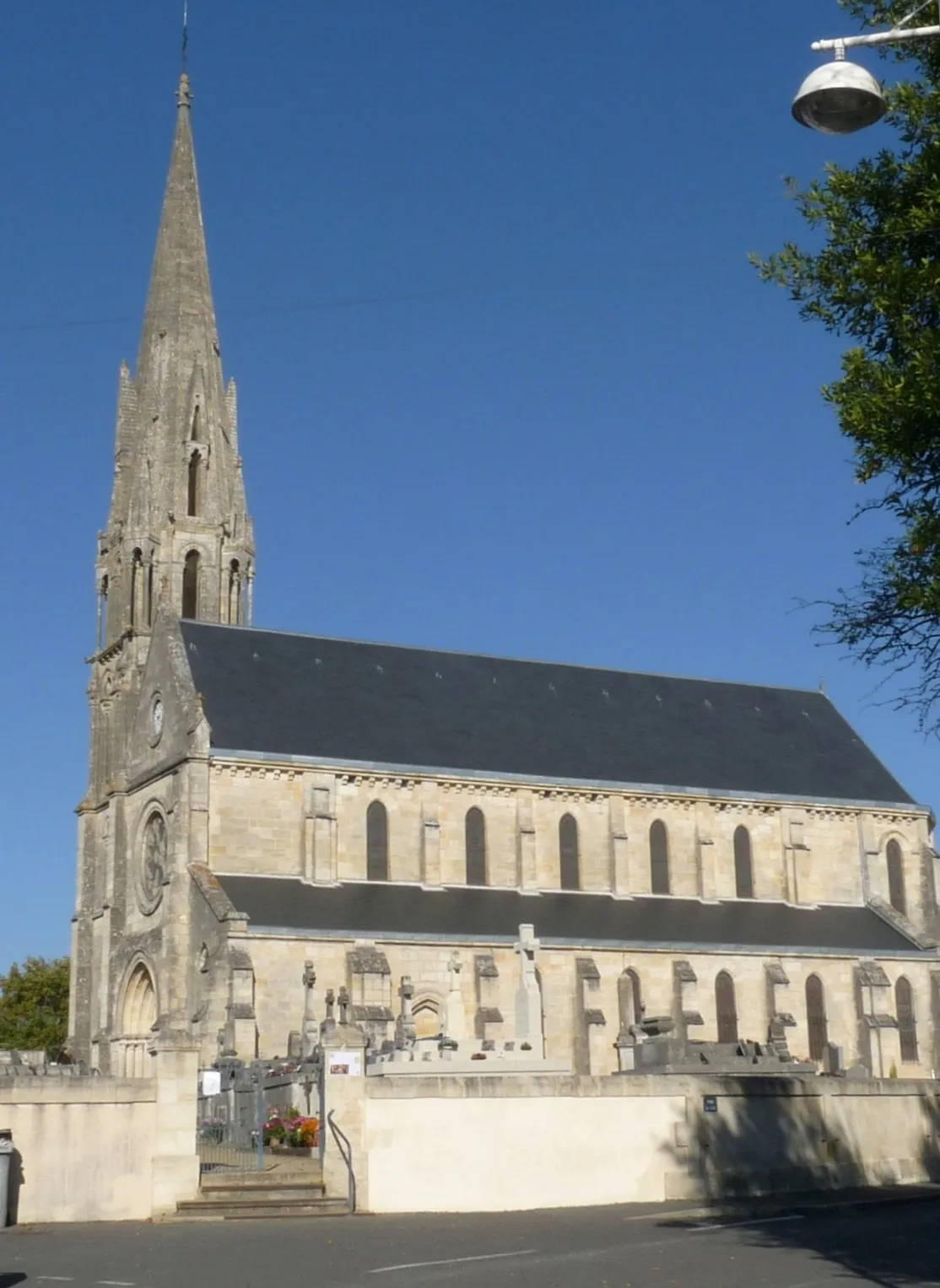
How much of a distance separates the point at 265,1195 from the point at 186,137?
166 ft

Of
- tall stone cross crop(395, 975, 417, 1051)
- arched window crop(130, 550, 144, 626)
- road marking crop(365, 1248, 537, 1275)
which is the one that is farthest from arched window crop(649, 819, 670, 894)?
road marking crop(365, 1248, 537, 1275)

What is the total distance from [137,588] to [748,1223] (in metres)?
39.4

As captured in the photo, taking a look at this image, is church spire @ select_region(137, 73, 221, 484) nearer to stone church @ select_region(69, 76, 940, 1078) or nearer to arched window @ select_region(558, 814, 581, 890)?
stone church @ select_region(69, 76, 940, 1078)

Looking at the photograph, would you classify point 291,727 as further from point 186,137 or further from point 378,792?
point 186,137

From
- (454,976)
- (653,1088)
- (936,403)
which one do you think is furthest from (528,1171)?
(454,976)

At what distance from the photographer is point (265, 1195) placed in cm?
2095

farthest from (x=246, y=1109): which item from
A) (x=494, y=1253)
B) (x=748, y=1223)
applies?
(x=494, y=1253)

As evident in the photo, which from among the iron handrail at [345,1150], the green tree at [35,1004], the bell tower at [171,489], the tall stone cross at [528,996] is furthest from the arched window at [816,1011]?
the green tree at [35,1004]

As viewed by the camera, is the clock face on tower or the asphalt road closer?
the asphalt road

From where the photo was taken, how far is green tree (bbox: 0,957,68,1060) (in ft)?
242

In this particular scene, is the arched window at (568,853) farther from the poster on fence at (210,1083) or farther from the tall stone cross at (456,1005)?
the poster on fence at (210,1083)

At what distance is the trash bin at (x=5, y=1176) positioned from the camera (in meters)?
19.3

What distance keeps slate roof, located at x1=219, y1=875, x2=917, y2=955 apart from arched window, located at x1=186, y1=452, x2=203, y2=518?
1772 cm

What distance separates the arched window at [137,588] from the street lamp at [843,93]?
45787 mm
